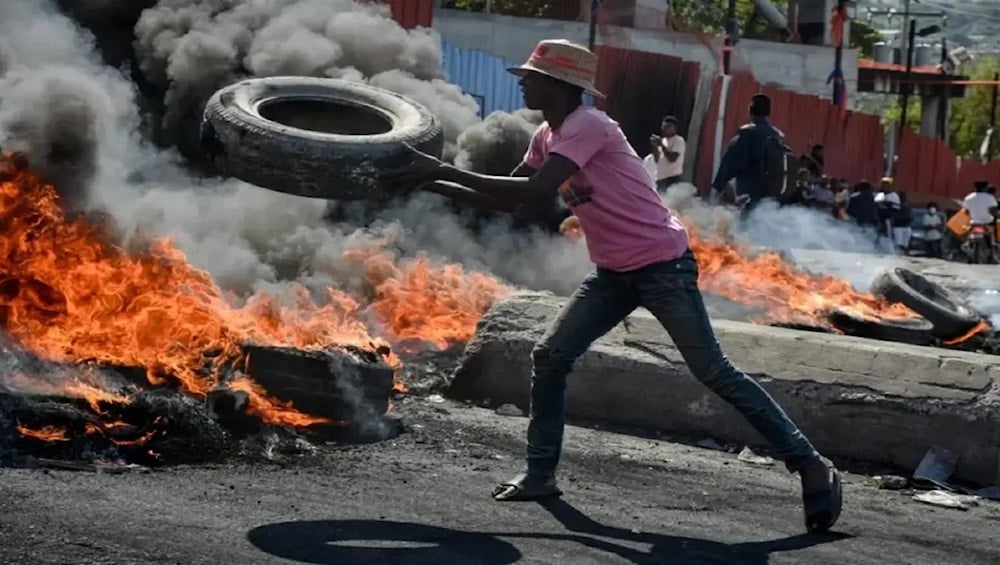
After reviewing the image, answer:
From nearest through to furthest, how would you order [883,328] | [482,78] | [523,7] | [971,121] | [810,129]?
[883,328] → [482,78] → [810,129] → [523,7] → [971,121]

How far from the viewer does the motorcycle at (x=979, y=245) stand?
914 inches

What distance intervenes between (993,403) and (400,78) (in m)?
9.40

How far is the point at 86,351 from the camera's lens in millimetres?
6762

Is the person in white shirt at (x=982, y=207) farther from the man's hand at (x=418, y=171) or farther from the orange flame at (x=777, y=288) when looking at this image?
the man's hand at (x=418, y=171)

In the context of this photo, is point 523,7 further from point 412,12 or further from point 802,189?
point 802,189

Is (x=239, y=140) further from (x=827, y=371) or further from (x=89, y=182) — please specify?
(x=827, y=371)

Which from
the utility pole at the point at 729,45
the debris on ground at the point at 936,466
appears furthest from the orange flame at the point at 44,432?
the utility pole at the point at 729,45

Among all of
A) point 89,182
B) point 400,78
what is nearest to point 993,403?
point 89,182

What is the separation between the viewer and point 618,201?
511 cm

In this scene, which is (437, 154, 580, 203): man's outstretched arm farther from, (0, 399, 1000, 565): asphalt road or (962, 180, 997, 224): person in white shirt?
(962, 180, 997, 224): person in white shirt

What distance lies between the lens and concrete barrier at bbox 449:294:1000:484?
21.4 ft

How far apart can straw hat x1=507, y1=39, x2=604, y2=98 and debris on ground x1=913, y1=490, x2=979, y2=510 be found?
2.45m

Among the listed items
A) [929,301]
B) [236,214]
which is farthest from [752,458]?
[236,214]

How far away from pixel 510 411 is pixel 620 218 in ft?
8.67
